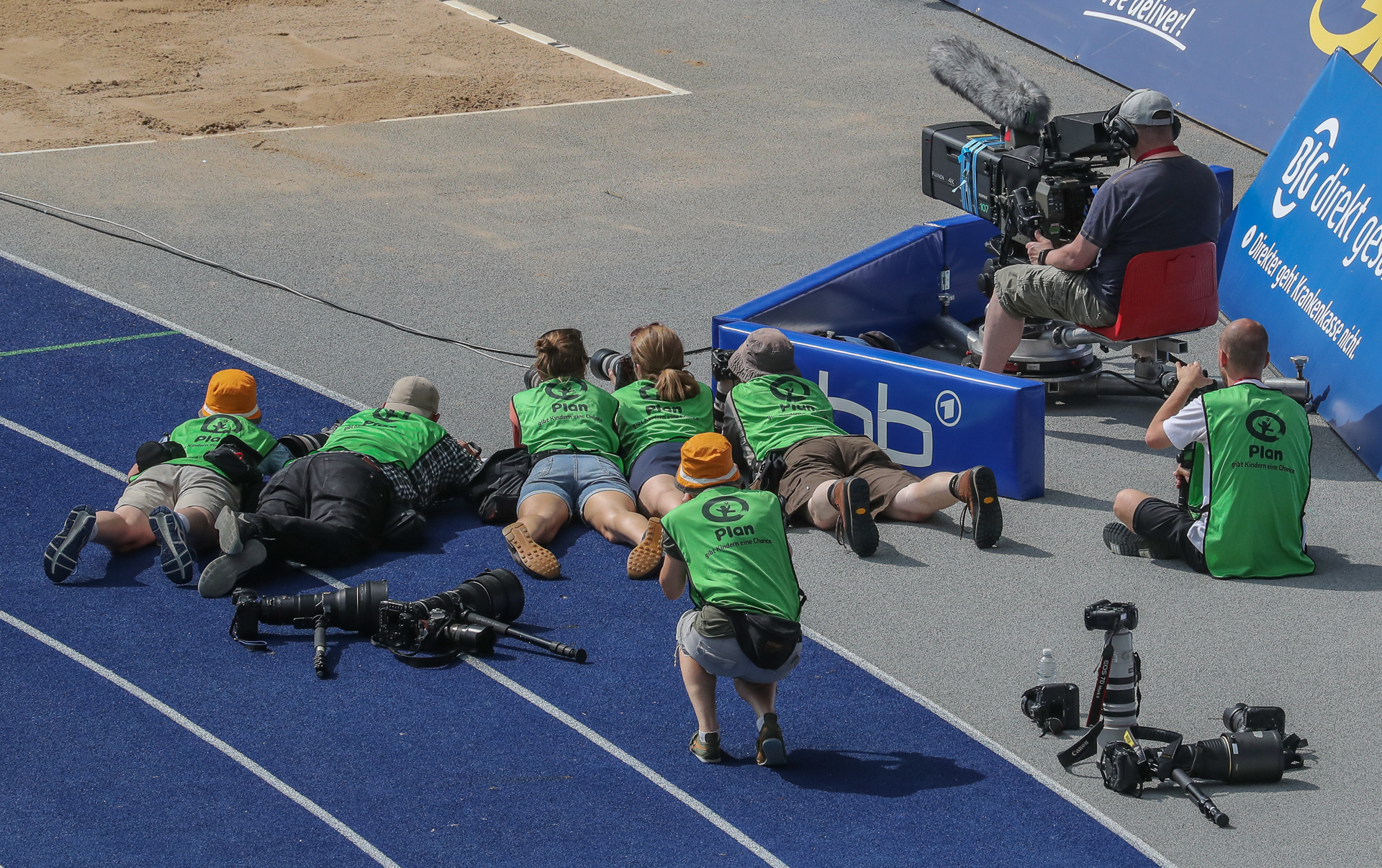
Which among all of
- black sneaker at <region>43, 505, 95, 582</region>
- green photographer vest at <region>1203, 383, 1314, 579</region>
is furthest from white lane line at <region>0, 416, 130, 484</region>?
green photographer vest at <region>1203, 383, 1314, 579</region>

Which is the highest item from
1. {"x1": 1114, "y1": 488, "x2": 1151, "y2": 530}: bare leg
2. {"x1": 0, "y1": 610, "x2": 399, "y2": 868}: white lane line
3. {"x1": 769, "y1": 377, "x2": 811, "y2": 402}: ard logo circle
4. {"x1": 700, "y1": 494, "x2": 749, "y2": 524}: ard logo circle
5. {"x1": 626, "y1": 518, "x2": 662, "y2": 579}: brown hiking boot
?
{"x1": 700, "y1": 494, "x2": 749, "y2": 524}: ard logo circle

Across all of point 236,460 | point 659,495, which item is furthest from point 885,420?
point 236,460

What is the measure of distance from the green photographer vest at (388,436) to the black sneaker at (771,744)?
265 centimetres

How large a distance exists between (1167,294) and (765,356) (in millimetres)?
2277

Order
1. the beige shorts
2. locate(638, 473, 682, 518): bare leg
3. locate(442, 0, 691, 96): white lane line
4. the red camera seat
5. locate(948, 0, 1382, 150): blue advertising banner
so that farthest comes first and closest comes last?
locate(442, 0, 691, 96): white lane line
locate(948, 0, 1382, 150): blue advertising banner
the red camera seat
locate(638, 473, 682, 518): bare leg
the beige shorts

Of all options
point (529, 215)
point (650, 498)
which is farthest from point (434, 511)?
point (529, 215)

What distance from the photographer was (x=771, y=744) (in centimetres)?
565

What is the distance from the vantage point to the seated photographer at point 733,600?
5562 millimetres

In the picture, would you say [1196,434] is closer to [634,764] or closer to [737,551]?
[737,551]

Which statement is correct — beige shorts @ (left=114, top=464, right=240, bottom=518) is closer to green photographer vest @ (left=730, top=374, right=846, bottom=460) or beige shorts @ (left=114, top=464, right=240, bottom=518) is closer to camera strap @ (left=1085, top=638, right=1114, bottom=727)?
green photographer vest @ (left=730, top=374, right=846, bottom=460)

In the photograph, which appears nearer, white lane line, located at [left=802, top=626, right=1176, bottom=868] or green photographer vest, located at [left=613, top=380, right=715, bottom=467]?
white lane line, located at [left=802, top=626, right=1176, bottom=868]

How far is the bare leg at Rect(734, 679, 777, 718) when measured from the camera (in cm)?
580

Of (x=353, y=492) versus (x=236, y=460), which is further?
(x=236, y=460)

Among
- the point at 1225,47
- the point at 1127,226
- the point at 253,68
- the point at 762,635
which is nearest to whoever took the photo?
the point at 762,635
